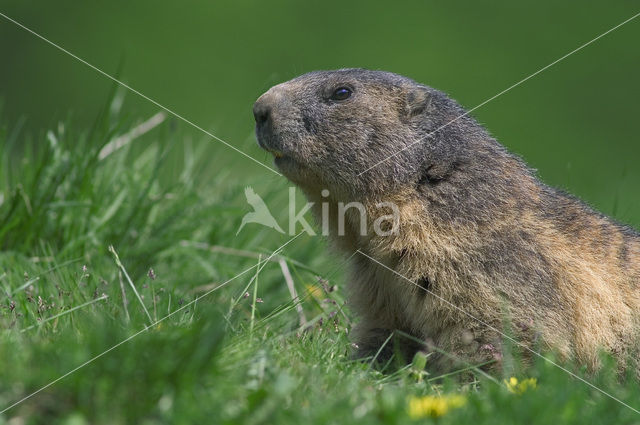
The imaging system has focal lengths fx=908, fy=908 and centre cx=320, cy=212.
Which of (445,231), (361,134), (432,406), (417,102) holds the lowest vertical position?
(432,406)

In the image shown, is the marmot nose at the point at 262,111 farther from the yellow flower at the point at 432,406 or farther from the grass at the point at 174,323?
the yellow flower at the point at 432,406

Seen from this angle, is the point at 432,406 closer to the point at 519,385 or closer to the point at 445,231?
the point at 519,385

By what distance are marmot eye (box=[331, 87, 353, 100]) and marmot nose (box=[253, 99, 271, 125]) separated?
39 cm

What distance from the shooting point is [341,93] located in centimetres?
499

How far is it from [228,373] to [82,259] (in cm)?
247

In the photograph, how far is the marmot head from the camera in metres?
4.76

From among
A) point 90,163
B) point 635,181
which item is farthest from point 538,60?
point 90,163

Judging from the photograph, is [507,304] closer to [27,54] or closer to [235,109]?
[235,109]

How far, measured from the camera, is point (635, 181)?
35.9 ft

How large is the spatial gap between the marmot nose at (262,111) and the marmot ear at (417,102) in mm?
788

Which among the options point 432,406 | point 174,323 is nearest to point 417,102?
point 174,323

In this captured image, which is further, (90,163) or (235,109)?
(235,109)

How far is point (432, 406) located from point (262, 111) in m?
2.17

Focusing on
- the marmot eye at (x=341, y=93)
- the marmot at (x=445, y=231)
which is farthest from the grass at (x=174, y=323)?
the marmot eye at (x=341, y=93)
